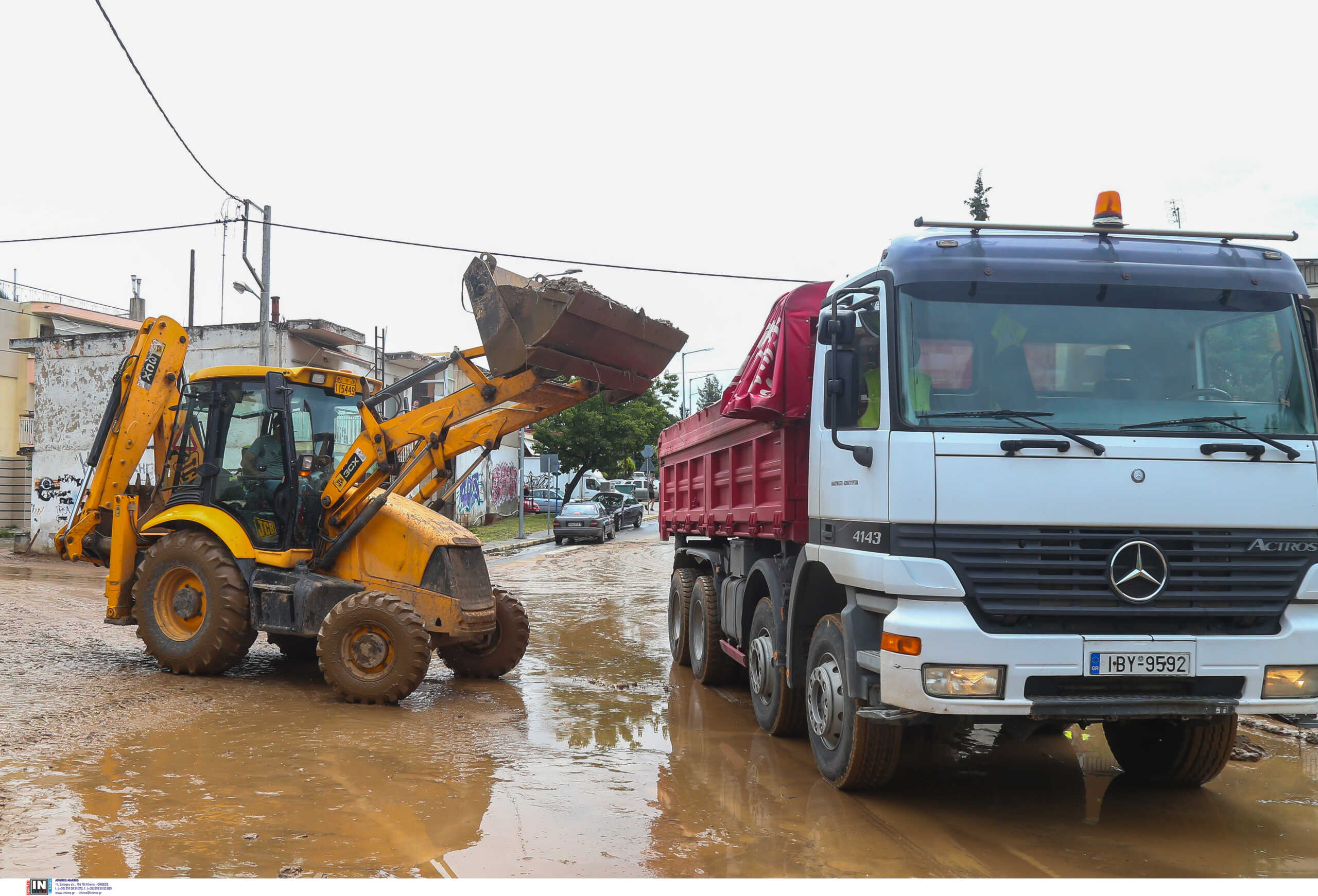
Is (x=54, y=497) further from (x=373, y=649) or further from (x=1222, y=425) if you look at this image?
(x=1222, y=425)

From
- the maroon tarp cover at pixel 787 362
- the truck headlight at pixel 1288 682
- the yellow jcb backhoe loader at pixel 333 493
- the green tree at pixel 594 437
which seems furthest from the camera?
the green tree at pixel 594 437

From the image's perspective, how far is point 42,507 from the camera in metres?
25.6

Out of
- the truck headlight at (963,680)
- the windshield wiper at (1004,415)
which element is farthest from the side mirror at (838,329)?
the truck headlight at (963,680)

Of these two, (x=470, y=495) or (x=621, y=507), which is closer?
(x=621, y=507)

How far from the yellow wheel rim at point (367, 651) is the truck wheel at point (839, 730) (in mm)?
3902

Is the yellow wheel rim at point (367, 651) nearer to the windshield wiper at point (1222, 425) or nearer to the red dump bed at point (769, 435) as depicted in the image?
the red dump bed at point (769, 435)

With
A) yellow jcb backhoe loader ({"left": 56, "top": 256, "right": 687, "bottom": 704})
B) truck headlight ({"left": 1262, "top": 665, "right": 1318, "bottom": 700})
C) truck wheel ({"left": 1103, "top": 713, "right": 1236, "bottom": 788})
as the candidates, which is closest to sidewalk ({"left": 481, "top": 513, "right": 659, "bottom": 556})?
yellow jcb backhoe loader ({"left": 56, "top": 256, "right": 687, "bottom": 704})

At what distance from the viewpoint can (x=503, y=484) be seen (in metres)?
46.3

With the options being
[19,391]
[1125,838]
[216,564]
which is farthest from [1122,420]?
[19,391]

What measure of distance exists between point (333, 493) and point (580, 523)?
22714 mm

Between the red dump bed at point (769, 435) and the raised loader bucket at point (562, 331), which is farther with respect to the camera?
the raised loader bucket at point (562, 331)

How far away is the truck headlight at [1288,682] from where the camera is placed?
200 inches

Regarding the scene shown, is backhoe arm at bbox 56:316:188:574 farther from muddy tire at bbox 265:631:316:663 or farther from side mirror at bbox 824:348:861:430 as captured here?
side mirror at bbox 824:348:861:430

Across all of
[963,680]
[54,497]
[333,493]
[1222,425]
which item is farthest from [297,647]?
[54,497]
